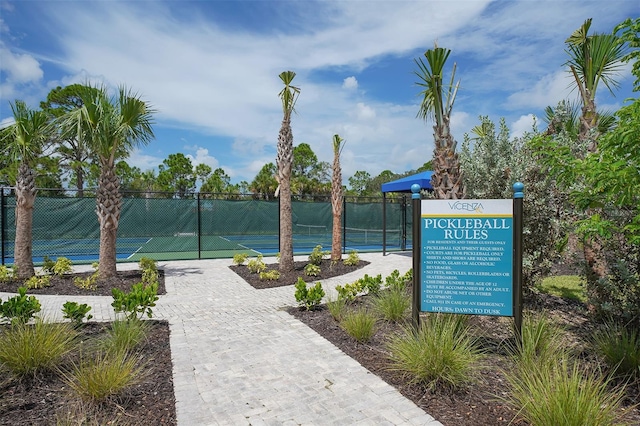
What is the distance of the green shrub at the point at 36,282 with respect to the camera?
25.3 feet

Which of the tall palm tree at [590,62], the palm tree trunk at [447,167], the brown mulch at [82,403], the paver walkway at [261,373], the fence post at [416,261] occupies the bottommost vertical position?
the paver walkway at [261,373]

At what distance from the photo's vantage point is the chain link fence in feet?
38.3

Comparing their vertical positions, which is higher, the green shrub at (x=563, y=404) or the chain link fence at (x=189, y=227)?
the chain link fence at (x=189, y=227)

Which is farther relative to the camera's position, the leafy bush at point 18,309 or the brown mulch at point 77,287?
the brown mulch at point 77,287

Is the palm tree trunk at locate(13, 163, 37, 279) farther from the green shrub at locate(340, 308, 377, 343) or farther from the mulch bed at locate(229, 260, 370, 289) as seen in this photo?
the green shrub at locate(340, 308, 377, 343)

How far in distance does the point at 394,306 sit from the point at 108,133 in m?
6.95

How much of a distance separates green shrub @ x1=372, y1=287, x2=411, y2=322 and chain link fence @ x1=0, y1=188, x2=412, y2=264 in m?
8.14

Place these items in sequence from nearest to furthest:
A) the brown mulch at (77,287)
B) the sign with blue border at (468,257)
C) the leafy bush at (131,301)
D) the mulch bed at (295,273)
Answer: the sign with blue border at (468,257), the leafy bush at (131,301), the brown mulch at (77,287), the mulch bed at (295,273)

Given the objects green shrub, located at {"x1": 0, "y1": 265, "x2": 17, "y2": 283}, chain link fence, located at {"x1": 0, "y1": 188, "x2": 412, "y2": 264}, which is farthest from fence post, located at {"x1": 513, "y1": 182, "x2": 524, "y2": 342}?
chain link fence, located at {"x1": 0, "y1": 188, "x2": 412, "y2": 264}

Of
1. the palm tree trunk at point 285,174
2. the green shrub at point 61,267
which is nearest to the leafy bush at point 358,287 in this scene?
the palm tree trunk at point 285,174

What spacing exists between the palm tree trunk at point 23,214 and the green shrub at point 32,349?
17.3 feet

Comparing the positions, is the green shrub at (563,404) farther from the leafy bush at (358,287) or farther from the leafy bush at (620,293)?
the leafy bush at (358,287)

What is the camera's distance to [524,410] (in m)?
2.93

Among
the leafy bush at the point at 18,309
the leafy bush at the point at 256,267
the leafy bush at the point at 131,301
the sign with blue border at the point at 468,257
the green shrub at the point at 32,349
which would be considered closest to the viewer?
the green shrub at the point at 32,349
